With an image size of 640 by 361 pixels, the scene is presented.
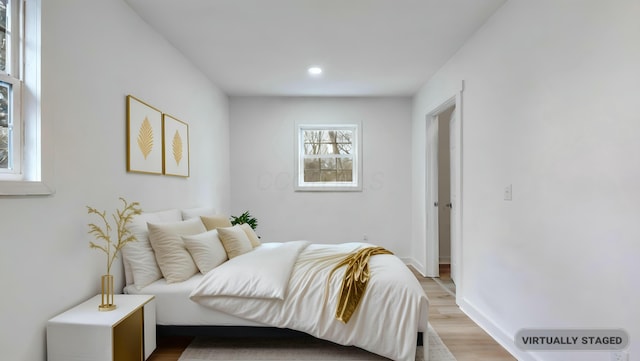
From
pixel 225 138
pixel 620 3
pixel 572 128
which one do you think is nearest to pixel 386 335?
pixel 572 128

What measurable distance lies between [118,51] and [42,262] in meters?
1.52

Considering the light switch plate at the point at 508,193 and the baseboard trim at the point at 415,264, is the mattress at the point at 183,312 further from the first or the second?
the baseboard trim at the point at 415,264

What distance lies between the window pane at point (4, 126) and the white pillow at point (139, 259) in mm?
916

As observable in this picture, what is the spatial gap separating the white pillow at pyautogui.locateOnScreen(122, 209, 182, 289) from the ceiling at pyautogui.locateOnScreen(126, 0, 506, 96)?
5.47 feet

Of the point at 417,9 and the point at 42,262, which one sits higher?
the point at 417,9

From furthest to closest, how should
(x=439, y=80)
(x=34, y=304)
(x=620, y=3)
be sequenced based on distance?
1. (x=439, y=80)
2. (x=34, y=304)
3. (x=620, y=3)

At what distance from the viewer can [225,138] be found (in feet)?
16.7

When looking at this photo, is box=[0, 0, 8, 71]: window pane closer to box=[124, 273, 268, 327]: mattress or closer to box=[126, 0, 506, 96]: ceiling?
box=[126, 0, 506, 96]: ceiling

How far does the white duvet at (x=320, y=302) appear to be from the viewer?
2.24 metres

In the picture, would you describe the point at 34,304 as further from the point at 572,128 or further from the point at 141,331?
the point at 572,128

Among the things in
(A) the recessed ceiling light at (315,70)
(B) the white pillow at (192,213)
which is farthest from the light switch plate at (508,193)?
(B) the white pillow at (192,213)

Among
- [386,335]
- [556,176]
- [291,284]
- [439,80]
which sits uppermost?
[439,80]

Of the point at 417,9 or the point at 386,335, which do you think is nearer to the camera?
the point at 386,335

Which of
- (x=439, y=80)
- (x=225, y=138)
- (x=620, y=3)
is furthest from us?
(x=225, y=138)
